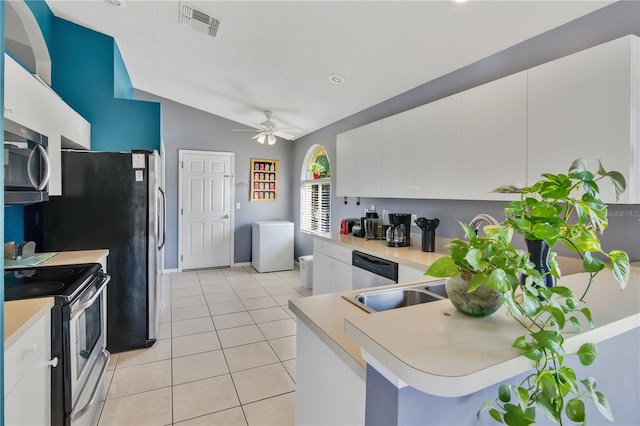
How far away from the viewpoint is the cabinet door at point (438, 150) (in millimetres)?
2432

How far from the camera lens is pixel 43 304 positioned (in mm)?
1431

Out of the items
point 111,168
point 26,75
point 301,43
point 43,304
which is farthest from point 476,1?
point 111,168

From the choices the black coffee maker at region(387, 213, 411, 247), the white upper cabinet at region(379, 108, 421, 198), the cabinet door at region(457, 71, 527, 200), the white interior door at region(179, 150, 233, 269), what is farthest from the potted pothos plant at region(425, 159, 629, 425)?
the white interior door at region(179, 150, 233, 269)

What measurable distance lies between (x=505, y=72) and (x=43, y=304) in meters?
3.18

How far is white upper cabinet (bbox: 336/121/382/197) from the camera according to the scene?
10.9 feet

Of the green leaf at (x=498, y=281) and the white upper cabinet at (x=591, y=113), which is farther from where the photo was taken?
the white upper cabinet at (x=591, y=113)

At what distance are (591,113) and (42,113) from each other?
3.18m

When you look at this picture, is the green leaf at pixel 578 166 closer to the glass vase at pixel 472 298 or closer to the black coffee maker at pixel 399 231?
the glass vase at pixel 472 298

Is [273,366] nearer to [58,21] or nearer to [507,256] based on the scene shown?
[507,256]

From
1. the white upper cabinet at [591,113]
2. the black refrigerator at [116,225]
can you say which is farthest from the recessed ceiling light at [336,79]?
the black refrigerator at [116,225]

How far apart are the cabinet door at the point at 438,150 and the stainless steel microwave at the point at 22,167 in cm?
262

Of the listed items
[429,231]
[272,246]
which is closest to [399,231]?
[429,231]

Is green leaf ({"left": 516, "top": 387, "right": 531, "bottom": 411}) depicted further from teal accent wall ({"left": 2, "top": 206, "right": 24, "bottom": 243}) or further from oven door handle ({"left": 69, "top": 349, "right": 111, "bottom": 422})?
teal accent wall ({"left": 2, "top": 206, "right": 24, "bottom": 243})

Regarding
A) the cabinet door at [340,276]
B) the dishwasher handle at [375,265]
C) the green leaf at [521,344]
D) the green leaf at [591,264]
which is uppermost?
the green leaf at [591,264]
